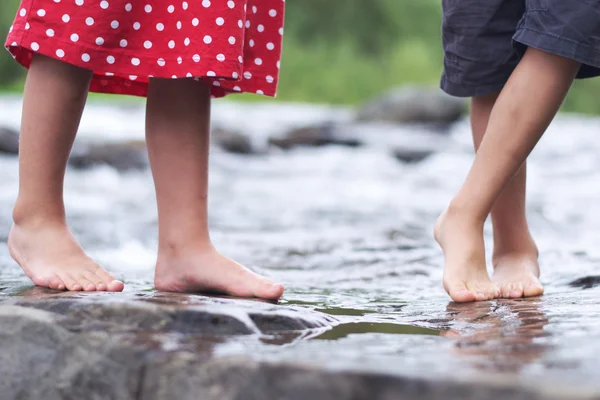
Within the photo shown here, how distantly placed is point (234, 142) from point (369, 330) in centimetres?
683

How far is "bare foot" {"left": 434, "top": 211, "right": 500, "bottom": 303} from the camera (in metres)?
1.58

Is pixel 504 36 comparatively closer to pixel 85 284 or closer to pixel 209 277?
pixel 209 277

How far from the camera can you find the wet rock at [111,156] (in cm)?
619

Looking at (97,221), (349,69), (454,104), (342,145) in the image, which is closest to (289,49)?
(349,69)

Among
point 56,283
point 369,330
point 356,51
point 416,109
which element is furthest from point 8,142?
point 356,51

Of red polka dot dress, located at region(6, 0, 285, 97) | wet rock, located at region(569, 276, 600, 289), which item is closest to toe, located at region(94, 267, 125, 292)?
red polka dot dress, located at region(6, 0, 285, 97)

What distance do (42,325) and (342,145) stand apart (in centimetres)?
767

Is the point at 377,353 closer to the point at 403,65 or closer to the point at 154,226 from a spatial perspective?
the point at 154,226

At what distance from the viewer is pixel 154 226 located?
3258 millimetres

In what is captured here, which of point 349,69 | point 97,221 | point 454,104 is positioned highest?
point 349,69

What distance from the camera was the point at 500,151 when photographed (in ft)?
5.28

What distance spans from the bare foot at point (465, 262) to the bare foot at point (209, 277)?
1.10ft

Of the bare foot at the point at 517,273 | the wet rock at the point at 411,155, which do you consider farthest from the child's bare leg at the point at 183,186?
the wet rock at the point at 411,155

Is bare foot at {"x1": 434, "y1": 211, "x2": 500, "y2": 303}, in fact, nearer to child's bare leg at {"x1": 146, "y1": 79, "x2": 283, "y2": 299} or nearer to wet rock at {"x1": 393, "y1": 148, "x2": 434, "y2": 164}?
child's bare leg at {"x1": 146, "y1": 79, "x2": 283, "y2": 299}
